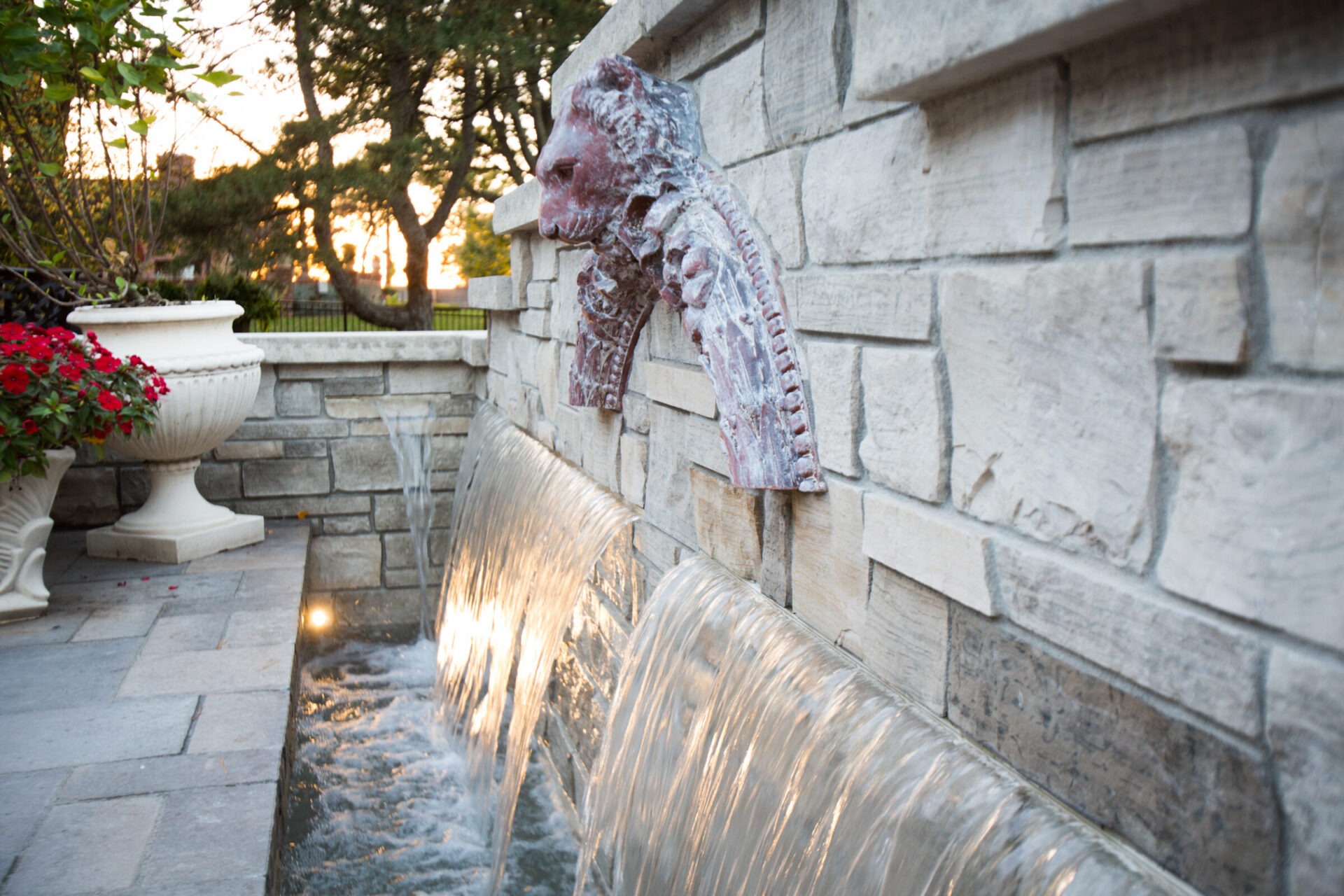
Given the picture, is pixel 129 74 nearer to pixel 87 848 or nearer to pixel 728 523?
pixel 87 848

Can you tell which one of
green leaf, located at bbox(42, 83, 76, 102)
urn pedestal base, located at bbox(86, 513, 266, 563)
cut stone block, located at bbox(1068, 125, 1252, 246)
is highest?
green leaf, located at bbox(42, 83, 76, 102)

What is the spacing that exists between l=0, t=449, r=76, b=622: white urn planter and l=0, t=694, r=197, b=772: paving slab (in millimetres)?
949

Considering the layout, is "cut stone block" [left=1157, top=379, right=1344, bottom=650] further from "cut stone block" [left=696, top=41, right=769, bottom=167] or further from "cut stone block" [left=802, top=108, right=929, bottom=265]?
"cut stone block" [left=696, top=41, right=769, bottom=167]

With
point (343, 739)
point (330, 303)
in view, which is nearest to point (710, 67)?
point (343, 739)

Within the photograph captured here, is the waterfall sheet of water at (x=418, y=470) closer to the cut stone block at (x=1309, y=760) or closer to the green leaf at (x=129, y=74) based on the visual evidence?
the green leaf at (x=129, y=74)

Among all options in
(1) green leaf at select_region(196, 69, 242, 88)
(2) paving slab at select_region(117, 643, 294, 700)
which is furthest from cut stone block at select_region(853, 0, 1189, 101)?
(1) green leaf at select_region(196, 69, 242, 88)

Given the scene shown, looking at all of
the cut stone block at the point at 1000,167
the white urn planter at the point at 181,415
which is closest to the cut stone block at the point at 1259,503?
the cut stone block at the point at 1000,167

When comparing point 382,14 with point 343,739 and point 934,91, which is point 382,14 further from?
point 934,91

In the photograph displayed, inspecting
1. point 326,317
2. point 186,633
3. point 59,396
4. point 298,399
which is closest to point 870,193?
point 186,633

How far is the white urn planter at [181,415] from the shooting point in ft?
13.8

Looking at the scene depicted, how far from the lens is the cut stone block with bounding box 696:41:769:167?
5.62ft

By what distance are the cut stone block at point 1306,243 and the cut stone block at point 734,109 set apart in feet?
3.32

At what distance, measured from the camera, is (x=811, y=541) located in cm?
162

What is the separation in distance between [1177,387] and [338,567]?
16.2 feet
